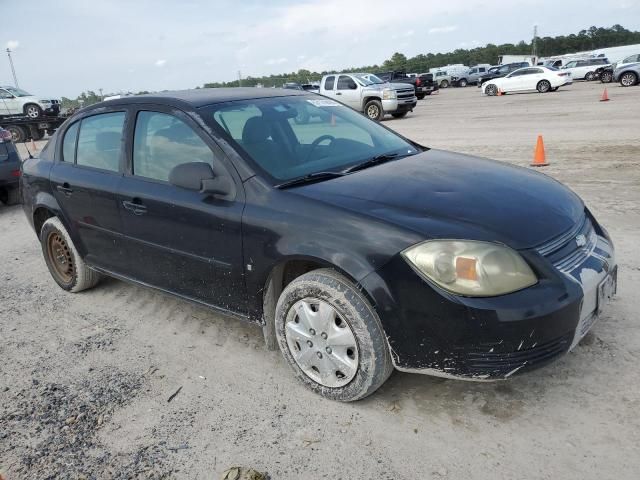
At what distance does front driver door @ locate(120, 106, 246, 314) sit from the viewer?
314cm

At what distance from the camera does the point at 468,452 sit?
2.44 metres

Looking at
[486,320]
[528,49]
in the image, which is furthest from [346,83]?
[528,49]

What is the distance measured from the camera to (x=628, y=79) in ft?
87.7

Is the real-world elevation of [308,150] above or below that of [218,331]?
above

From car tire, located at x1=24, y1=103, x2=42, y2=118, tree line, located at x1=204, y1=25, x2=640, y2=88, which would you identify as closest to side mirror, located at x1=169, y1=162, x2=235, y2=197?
car tire, located at x1=24, y1=103, x2=42, y2=118

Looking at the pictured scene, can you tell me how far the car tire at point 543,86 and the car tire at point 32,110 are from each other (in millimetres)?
24879

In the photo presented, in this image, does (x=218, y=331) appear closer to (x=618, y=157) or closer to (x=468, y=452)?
(x=468, y=452)

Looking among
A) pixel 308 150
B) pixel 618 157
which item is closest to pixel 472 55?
pixel 618 157

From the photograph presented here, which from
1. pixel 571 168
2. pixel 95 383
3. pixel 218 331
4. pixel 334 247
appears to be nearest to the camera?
pixel 334 247

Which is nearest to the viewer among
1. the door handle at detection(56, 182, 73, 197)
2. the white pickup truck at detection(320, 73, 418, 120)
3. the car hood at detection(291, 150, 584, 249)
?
the car hood at detection(291, 150, 584, 249)

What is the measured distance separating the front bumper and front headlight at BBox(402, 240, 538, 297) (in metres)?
0.04

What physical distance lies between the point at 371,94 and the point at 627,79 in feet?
51.3

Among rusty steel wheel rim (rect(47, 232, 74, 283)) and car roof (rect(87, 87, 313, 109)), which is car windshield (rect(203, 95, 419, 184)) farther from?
rusty steel wheel rim (rect(47, 232, 74, 283))

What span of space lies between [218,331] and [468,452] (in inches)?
79.6
